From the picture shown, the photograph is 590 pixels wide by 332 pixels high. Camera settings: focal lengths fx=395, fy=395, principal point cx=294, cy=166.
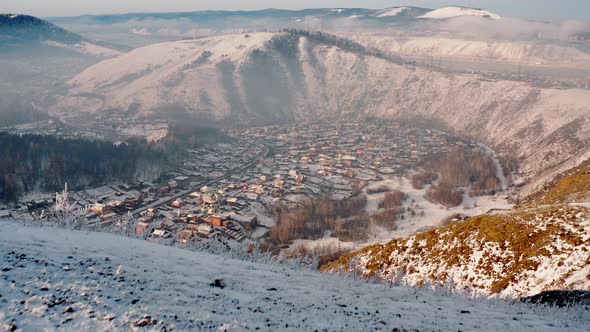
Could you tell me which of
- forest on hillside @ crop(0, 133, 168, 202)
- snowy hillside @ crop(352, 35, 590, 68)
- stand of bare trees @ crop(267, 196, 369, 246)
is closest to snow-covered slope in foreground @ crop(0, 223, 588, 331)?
stand of bare trees @ crop(267, 196, 369, 246)

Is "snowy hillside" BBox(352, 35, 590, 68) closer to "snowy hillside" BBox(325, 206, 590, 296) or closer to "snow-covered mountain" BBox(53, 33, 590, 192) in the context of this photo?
"snow-covered mountain" BBox(53, 33, 590, 192)

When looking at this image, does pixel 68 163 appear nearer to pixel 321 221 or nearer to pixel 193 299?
pixel 321 221

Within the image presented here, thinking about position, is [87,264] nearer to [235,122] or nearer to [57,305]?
[57,305]

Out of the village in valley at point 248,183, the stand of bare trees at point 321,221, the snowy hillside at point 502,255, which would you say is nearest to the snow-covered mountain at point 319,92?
the village in valley at point 248,183

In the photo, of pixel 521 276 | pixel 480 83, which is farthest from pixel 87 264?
pixel 480 83

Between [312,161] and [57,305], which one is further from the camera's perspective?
[312,161]
